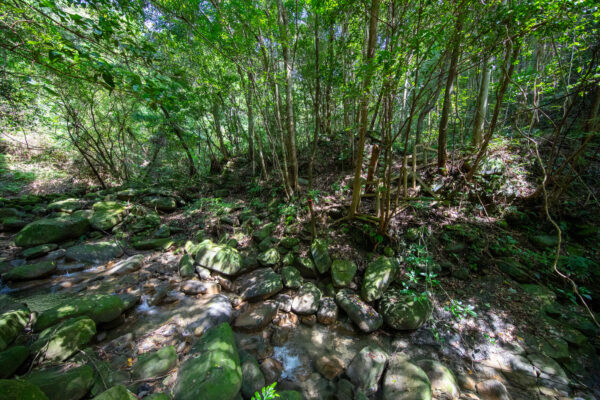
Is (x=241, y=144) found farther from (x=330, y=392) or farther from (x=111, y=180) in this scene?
(x=330, y=392)

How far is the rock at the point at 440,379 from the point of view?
2.62 metres

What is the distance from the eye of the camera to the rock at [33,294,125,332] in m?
2.96

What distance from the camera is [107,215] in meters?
6.38

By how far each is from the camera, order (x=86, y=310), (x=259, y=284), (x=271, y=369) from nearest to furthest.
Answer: (x=271, y=369) → (x=86, y=310) → (x=259, y=284)

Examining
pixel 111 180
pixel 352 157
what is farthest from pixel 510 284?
pixel 111 180

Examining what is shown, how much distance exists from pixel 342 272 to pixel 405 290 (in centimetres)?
133

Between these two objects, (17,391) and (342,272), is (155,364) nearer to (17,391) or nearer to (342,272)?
(17,391)

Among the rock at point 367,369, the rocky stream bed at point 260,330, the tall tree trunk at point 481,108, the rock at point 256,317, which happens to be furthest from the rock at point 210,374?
the tall tree trunk at point 481,108

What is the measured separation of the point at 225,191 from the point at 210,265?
482 centimetres

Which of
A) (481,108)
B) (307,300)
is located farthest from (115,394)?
(481,108)

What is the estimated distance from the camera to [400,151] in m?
8.52

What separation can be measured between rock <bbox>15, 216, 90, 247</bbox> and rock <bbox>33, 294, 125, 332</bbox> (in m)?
3.50

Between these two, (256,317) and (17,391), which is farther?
(256,317)

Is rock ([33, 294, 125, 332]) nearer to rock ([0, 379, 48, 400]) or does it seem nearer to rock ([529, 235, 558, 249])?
rock ([0, 379, 48, 400])
